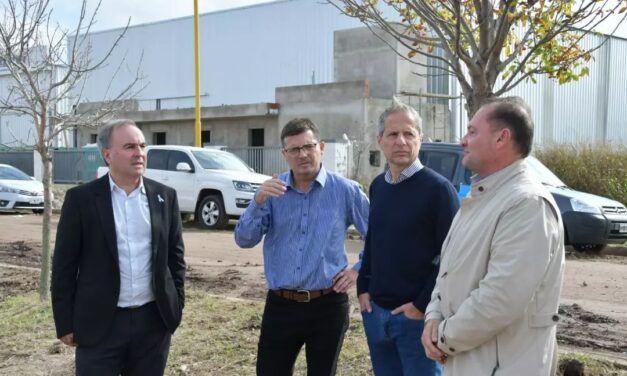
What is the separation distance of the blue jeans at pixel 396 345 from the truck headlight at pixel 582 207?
8681 millimetres

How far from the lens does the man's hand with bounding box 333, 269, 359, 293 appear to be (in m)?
3.74

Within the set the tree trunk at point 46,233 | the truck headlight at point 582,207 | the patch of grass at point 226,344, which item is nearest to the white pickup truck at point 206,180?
the truck headlight at point 582,207

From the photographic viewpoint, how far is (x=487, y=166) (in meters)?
2.61

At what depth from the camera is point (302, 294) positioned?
374cm

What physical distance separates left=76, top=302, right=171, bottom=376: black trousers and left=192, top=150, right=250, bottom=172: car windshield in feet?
39.4

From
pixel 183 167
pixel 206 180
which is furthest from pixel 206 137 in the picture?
pixel 206 180

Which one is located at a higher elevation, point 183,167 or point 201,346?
point 183,167

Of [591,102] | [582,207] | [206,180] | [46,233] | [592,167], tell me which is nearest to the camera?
[46,233]

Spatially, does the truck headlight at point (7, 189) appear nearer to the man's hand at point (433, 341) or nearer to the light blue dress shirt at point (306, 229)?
the light blue dress shirt at point (306, 229)

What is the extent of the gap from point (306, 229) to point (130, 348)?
1129 millimetres

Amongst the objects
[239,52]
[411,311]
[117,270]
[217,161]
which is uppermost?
[239,52]

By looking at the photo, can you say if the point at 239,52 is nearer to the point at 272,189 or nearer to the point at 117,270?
the point at 272,189

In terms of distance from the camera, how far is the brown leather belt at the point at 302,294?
373cm

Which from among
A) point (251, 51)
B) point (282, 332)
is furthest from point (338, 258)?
point (251, 51)
